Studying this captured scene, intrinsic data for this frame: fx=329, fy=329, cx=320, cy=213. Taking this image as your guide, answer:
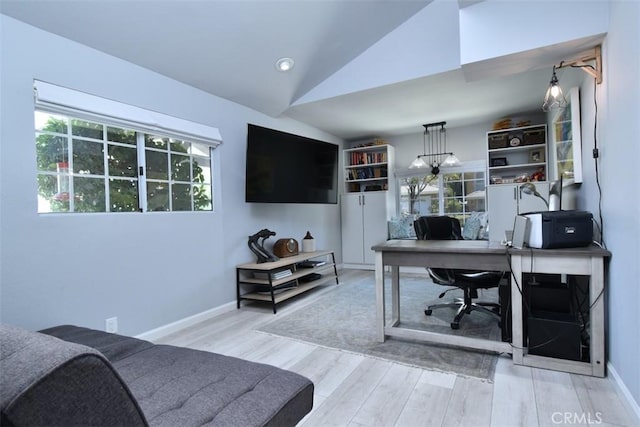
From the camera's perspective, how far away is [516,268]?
7.05 feet

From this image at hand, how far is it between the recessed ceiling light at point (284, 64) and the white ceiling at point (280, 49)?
2.2 inches

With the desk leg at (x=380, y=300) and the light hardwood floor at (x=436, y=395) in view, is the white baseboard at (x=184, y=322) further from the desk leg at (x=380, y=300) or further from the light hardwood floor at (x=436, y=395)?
the desk leg at (x=380, y=300)

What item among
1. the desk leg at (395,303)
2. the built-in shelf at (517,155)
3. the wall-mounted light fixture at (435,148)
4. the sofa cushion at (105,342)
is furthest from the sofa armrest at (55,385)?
the wall-mounted light fixture at (435,148)

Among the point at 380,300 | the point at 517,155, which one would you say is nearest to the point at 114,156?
the point at 380,300

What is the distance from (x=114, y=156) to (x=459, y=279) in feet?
10.1

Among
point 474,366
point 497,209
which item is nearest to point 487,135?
point 497,209

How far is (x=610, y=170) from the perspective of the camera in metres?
1.96

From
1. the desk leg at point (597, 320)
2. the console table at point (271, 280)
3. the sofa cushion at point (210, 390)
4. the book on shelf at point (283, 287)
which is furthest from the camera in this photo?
the book on shelf at point (283, 287)

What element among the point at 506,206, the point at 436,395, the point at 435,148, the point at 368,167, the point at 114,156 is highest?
the point at 435,148

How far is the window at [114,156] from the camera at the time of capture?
225cm

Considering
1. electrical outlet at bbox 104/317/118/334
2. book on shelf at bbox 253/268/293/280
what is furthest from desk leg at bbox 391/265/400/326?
electrical outlet at bbox 104/317/118/334

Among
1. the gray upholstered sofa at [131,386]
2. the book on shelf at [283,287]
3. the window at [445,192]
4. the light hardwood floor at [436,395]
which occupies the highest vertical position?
the window at [445,192]

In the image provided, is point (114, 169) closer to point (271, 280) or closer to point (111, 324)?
point (111, 324)

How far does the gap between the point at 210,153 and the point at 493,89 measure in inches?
126
